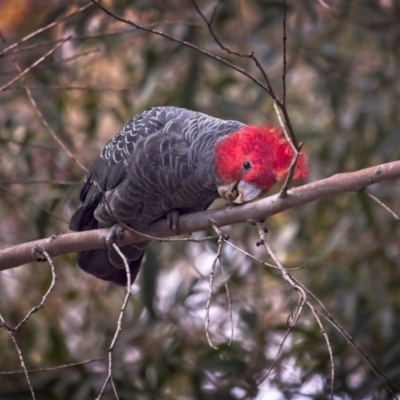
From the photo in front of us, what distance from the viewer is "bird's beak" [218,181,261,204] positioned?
2.50 m

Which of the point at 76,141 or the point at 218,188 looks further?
the point at 76,141

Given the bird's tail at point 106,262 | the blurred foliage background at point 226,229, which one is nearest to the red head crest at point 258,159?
the bird's tail at point 106,262

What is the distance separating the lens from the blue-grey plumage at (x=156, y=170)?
8.98 ft

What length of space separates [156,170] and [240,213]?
0.71m

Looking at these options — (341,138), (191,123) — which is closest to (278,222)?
(341,138)

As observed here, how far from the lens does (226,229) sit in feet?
13.3

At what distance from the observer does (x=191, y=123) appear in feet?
9.53

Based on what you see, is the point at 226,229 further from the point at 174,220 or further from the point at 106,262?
the point at 174,220

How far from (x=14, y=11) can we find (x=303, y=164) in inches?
→ 83.8

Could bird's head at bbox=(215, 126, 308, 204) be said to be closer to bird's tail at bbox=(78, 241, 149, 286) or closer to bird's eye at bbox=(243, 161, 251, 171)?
bird's eye at bbox=(243, 161, 251, 171)

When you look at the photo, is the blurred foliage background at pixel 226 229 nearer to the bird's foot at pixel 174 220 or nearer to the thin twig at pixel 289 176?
the bird's foot at pixel 174 220

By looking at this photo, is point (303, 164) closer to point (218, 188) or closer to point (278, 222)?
point (218, 188)

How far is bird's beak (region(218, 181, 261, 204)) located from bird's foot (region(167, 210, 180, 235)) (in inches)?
8.8

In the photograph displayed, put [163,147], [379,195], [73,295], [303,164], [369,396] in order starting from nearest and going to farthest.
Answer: [303,164], [163,147], [369,396], [379,195], [73,295]
